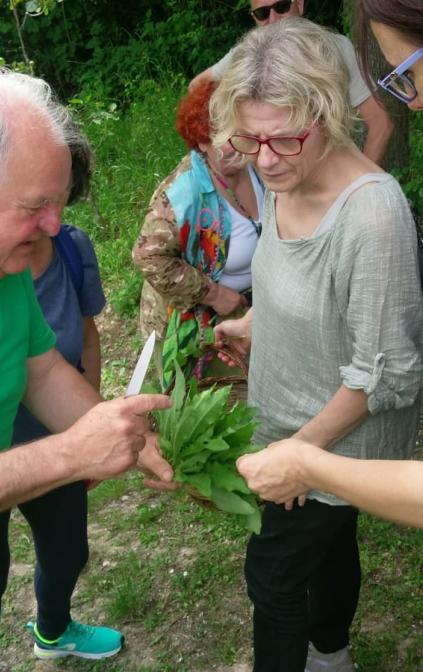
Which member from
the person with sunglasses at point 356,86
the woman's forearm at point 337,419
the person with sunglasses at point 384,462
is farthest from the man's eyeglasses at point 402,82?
the person with sunglasses at point 356,86

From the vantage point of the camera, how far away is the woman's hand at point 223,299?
11.9ft

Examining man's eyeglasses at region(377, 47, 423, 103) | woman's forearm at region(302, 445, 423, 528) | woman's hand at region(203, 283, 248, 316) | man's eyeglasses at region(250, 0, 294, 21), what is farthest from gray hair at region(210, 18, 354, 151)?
man's eyeglasses at region(250, 0, 294, 21)

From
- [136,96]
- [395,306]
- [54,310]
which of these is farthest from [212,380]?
[136,96]

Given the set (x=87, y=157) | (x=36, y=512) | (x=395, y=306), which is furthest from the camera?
(x=36, y=512)

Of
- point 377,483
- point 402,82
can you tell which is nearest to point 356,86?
point 402,82

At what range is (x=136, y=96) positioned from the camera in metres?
8.46

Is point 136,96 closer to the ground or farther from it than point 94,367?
closer to the ground

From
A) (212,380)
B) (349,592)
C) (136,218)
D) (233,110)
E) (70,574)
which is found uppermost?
(233,110)

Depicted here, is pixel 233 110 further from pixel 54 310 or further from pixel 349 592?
pixel 349 592

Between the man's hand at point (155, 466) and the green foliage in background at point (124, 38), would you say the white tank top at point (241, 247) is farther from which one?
the green foliage in background at point (124, 38)

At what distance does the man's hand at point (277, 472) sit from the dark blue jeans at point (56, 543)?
840 mm

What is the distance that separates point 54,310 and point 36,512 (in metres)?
0.73

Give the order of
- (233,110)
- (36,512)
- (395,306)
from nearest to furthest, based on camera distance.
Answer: (395,306) → (233,110) → (36,512)

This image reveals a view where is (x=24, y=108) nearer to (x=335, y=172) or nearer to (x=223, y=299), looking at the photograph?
(x=335, y=172)
